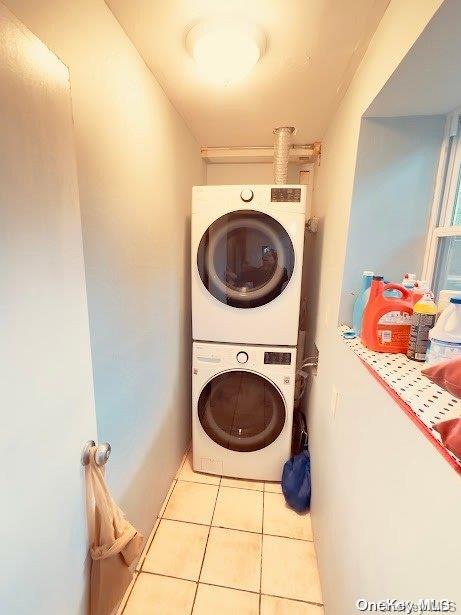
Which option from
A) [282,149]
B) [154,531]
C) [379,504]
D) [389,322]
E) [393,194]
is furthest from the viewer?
[282,149]

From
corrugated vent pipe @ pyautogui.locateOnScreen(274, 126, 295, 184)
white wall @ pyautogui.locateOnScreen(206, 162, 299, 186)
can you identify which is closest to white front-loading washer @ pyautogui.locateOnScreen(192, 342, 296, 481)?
corrugated vent pipe @ pyautogui.locateOnScreen(274, 126, 295, 184)

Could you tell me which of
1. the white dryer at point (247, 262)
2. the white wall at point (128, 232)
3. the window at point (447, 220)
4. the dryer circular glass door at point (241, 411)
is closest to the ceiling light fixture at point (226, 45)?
the white wall at point (128, 232)

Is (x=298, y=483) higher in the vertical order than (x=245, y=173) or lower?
lower

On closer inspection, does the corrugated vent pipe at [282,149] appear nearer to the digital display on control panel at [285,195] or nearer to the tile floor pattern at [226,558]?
the digital display on control panel at [285,195]

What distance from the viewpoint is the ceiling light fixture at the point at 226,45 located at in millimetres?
1007

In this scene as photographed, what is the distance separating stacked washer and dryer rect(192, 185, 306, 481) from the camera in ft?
5.38

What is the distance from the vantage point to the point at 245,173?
242 centimetres

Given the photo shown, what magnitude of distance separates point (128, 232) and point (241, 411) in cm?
135

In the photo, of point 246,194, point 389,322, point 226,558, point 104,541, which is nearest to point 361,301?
point 389,322

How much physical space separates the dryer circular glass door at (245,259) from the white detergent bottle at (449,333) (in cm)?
96

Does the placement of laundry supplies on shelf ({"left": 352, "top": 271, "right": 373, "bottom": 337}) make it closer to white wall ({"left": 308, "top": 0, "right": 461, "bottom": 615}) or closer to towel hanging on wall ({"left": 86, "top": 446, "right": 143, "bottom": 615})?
white wall ({"left": 308, "top": 0, "right": 461, "bottom": 615})

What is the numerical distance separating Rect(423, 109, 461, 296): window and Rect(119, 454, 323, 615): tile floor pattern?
4.96ft

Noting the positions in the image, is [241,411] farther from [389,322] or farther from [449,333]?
[449,333]

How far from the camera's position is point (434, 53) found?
2.44 ft
